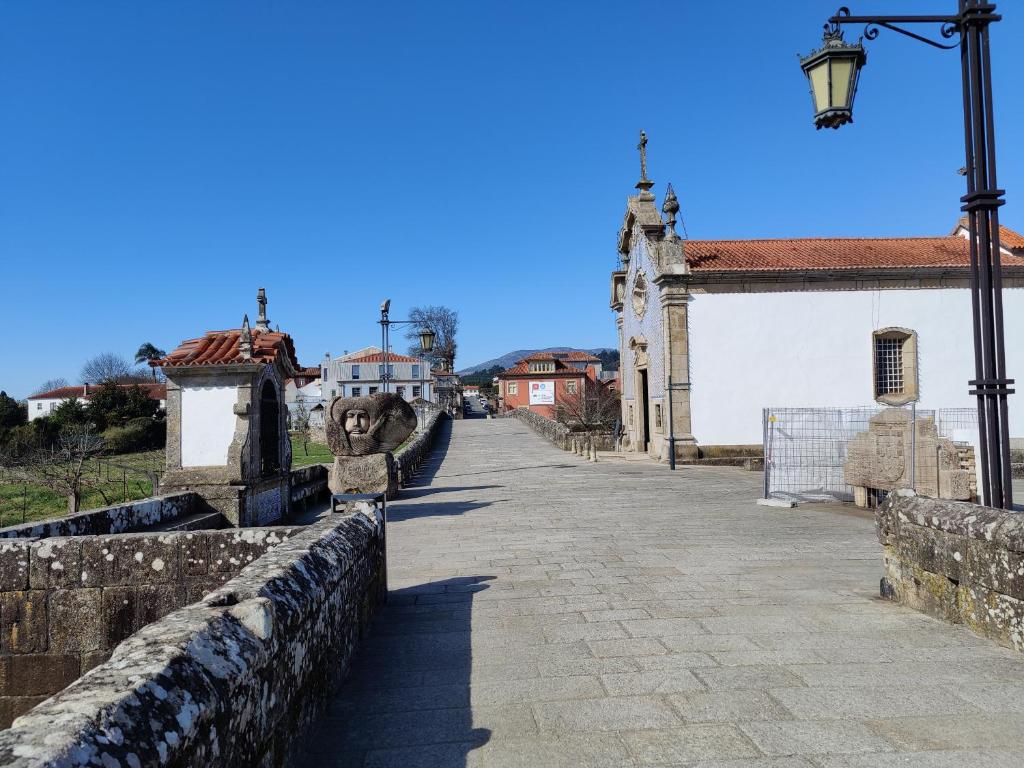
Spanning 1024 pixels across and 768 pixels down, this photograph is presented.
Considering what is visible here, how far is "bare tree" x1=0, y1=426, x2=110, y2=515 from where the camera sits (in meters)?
21.9

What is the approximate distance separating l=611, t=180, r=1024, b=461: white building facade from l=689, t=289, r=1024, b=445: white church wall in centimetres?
3

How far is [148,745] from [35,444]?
51787 millimetres

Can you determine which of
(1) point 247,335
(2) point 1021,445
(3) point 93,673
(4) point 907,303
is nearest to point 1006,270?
(4) point 907,303

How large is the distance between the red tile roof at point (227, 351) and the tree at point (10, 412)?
5368cm

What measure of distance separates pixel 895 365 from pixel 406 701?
22985 millimetres

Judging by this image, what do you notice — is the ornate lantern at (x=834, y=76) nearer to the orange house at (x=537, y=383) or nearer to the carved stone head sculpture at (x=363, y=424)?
the carved stone head sculpture at (x=363, y=424)

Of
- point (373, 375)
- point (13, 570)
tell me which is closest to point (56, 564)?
point (13, 570)

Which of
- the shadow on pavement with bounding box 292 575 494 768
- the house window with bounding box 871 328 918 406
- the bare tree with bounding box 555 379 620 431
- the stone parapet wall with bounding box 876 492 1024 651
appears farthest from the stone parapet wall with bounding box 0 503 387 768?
the bare tree with bounding box 555 379 620 431

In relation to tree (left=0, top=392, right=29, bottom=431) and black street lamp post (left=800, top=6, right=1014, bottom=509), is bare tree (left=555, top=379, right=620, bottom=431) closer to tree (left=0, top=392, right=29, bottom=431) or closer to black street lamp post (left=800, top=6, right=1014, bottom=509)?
black street lamp post (left=800, top=6, right=1014, bottom=509)

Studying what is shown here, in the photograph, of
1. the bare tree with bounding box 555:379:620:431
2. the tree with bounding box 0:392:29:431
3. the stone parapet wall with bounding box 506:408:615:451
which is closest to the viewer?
the stone parapet wall with bounding box 506:408:615:451

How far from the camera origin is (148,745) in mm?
1710

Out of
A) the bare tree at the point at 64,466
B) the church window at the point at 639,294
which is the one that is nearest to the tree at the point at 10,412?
the bare tree at the point at 64,466

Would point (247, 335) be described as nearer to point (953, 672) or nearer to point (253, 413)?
point (253, 413)

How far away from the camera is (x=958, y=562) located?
15.4 feet
